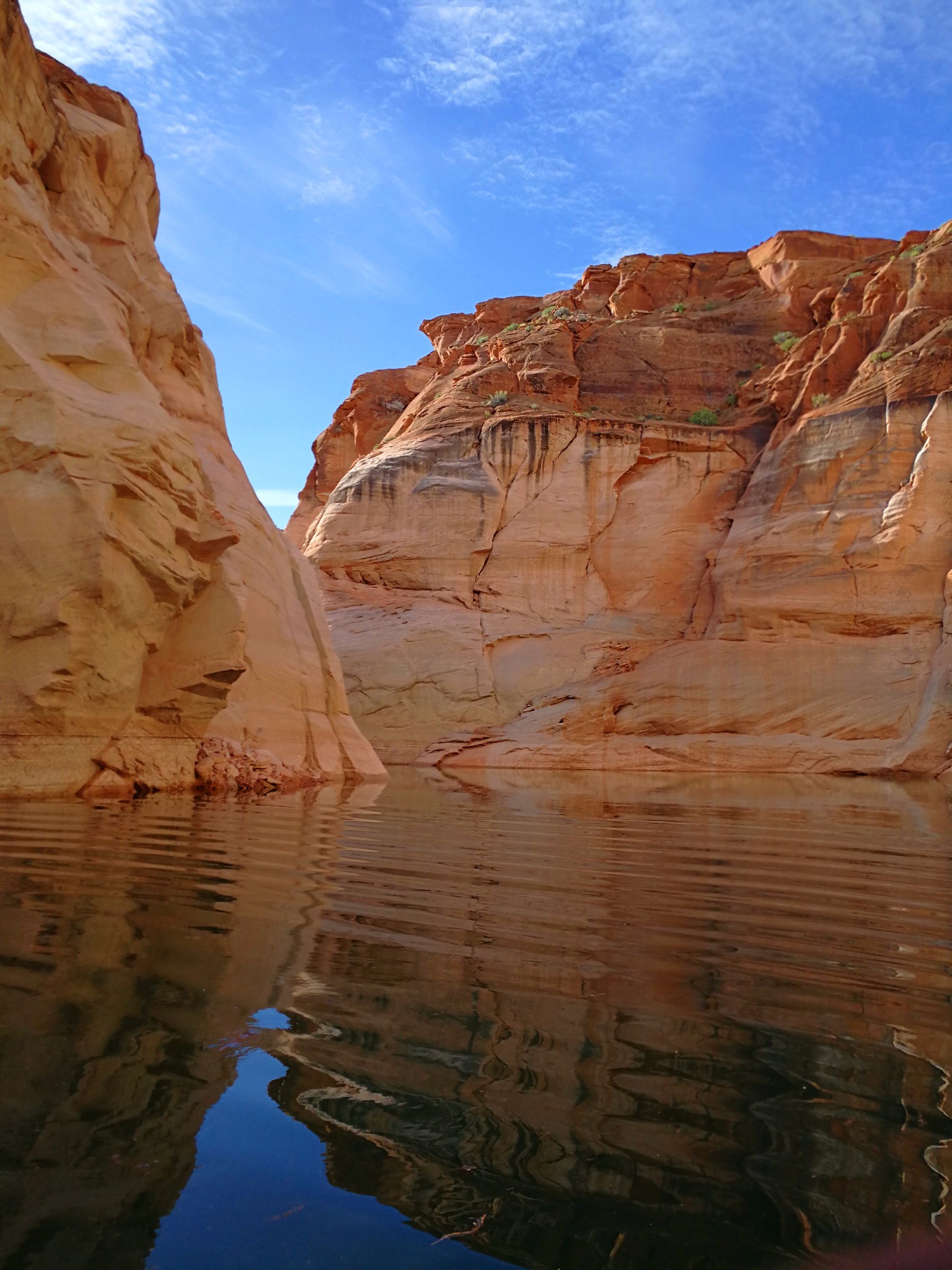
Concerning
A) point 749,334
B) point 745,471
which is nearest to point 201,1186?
point 745,471

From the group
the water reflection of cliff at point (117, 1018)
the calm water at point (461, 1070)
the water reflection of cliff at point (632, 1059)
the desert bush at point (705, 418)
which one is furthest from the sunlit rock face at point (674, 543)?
the calm water at point (461, 1070)

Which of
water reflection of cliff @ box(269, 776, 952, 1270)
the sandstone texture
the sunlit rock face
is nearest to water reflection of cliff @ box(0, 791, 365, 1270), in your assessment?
water reflection of cliff @ box(269, 776, 952, 1270)

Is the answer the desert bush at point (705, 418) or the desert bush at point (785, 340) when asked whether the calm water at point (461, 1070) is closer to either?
the desert bush at point (705, 418)

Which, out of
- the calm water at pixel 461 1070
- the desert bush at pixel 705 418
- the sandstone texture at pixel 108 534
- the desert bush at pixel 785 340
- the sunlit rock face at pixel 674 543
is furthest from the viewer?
the desert bush at pixel 785 340

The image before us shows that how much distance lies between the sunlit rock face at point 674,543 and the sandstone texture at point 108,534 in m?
9.64

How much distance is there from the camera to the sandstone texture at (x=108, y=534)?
7.86 m

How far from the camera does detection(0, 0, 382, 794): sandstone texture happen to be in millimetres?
7859

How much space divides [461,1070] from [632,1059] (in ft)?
1.28

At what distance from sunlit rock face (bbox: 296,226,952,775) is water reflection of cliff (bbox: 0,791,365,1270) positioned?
53.5 feet

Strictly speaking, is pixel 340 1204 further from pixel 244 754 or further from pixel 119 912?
pixel 244 754

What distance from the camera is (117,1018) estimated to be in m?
2.07

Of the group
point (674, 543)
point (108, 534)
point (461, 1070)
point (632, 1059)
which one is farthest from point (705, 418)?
point (461, 1070)

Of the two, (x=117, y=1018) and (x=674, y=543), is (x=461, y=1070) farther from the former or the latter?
(x=674, y=543)

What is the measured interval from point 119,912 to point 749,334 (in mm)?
32672
